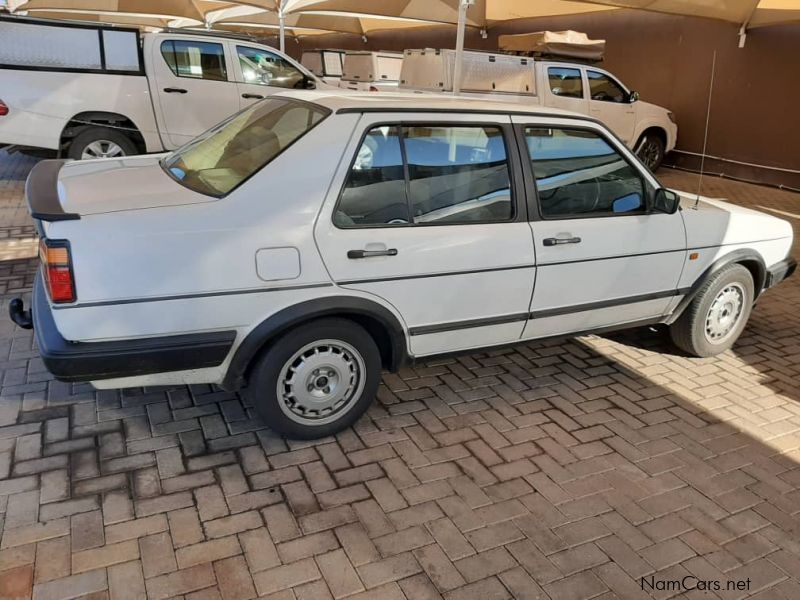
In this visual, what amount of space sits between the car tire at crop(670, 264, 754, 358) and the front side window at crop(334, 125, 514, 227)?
179 cm

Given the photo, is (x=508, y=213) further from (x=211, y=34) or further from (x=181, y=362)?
(x=211, y=34)

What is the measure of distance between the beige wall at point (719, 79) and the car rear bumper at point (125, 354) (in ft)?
37.7

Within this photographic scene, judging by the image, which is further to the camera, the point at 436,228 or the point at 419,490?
the point at 436,228

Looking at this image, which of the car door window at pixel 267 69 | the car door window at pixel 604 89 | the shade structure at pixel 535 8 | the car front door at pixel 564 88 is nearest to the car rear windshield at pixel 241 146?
the shade structure at pixel 535 8

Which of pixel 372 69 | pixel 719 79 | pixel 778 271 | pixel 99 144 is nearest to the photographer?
pixel 778 271

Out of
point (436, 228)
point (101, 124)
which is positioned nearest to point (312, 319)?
point (436, 228)

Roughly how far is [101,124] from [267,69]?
2396mm

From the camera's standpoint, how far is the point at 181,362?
2.94m

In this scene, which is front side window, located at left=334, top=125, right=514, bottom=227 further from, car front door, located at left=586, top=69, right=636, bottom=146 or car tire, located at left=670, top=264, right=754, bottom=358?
car front door, located at left=586, top=69, right=636, bottom=146

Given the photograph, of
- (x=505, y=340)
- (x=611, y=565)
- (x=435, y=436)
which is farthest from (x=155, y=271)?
(x=611, y=565)

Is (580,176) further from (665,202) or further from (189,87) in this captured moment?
(189,87)

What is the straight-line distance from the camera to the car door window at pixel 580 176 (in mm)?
3662

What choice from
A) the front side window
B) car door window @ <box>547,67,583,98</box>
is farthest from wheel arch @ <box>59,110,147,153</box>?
the front side window

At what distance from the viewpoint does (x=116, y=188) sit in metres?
3.10
